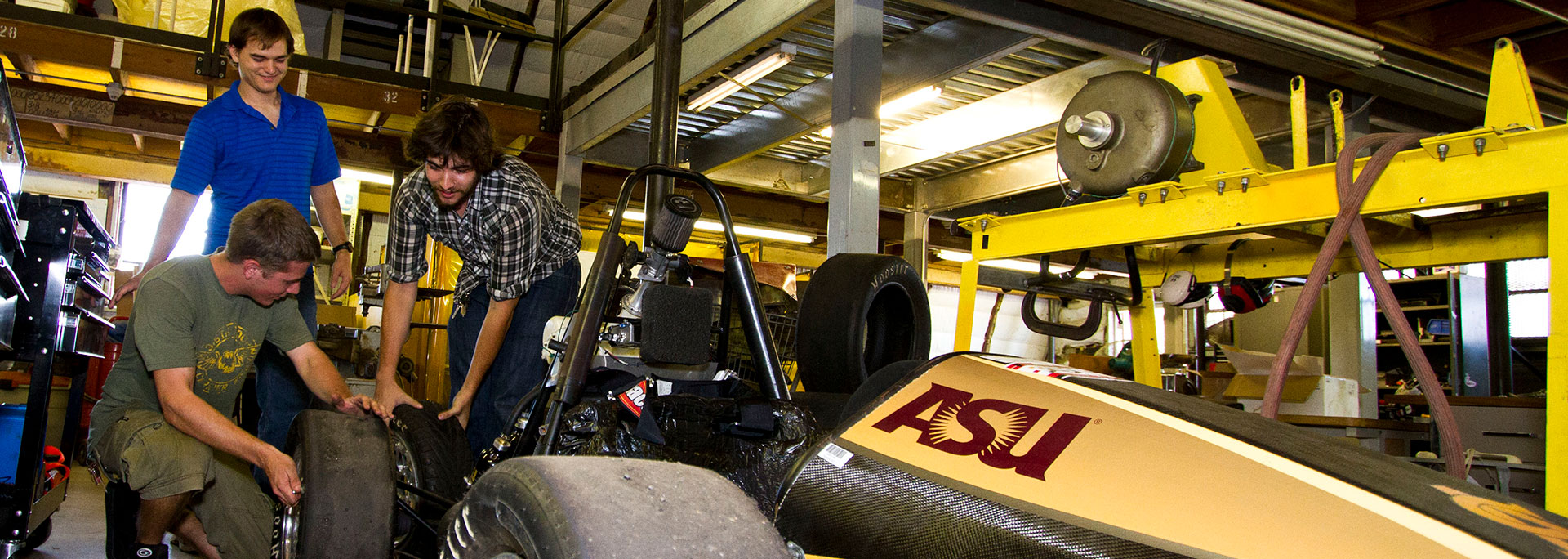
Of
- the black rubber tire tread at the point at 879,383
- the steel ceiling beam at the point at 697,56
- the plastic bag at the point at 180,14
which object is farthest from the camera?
the plastic bag at the point at 180,14

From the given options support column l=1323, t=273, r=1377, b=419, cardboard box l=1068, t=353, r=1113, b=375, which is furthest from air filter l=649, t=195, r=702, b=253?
cardboard box l=1068, t=353, r=1113, b=375

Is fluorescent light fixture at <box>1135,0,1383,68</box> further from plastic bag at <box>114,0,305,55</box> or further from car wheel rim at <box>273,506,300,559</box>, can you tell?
plastic bag at <box>114,0,305,55</box>

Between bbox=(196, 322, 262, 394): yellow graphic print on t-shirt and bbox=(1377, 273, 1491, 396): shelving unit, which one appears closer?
bbox=(196, 322, 262, 394): yellow graphic print on t-shirt

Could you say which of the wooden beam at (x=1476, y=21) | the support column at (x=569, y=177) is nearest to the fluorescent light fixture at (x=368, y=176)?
the support column at (x=569, y=177)

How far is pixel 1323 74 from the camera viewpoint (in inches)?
205

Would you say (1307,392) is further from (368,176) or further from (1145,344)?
(368,176)

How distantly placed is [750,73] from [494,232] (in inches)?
121

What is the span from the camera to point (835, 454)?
1302mm

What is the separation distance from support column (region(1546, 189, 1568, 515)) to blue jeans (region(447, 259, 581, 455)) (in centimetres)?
254

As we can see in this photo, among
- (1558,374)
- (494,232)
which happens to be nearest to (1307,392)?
(1558,374)

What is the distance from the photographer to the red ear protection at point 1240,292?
4410mm

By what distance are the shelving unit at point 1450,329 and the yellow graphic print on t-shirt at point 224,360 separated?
760cm

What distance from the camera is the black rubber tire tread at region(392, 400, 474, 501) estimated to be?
2070mm

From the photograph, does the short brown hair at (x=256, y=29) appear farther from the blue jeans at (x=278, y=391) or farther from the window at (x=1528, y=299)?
the window at (x=1528, y=299)
